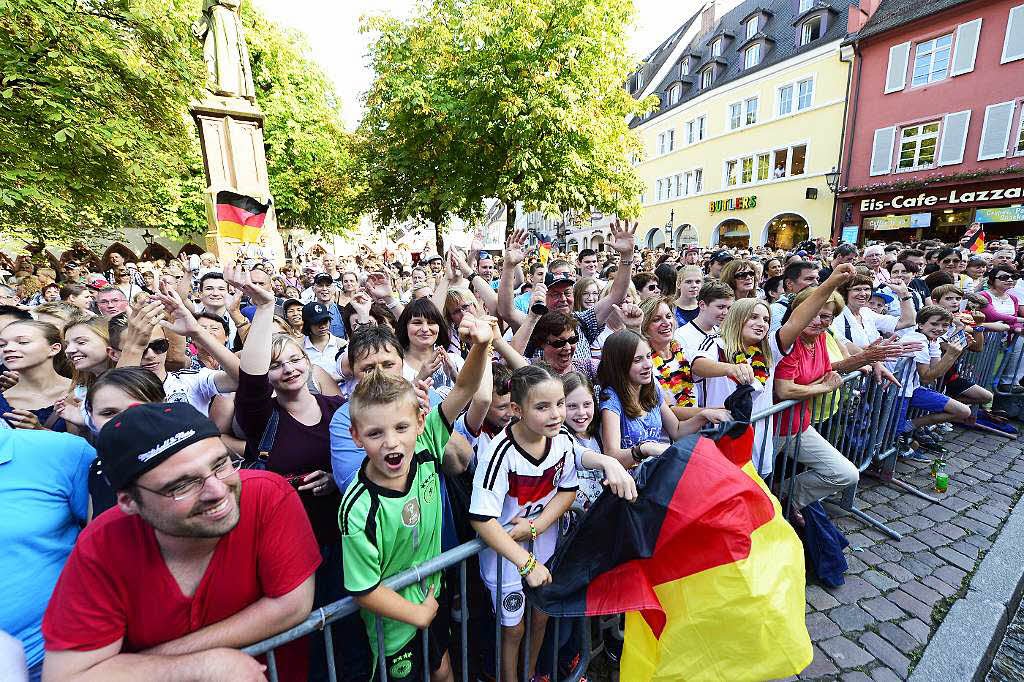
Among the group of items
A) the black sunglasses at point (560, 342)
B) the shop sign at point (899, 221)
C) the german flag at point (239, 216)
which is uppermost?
the shop sign at point (899, 221)

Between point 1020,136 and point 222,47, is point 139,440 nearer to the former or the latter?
point 222,47

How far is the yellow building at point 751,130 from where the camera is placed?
22.7m

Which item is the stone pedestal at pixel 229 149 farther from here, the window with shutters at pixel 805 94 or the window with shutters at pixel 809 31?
the window with shutters at pixel 809 31

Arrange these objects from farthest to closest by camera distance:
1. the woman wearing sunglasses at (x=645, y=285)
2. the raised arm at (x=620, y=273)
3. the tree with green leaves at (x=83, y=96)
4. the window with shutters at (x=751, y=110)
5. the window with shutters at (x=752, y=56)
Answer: the window with shutters at (x=752, y=56) < the window with shutters at (x=751, y=110) < the tree with green leaves at (x=83, y=96) < the woman wearing sunglasses at (x=645, y=285) < the raised arm at (x=620, y=273)

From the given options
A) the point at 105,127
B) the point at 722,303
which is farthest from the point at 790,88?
the point at 105,127

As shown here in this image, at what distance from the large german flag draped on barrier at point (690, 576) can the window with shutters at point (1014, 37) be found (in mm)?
26003

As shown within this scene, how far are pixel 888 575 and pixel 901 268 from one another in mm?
5476

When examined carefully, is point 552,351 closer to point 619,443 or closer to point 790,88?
point 619,443

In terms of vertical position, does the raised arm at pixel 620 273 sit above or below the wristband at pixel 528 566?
above

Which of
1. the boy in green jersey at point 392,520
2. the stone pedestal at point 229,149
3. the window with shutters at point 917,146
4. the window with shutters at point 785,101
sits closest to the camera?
the boy in green jersey at point 392,520

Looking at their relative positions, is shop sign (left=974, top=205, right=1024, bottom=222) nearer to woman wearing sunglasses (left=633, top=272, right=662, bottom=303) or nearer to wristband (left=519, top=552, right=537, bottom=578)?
woman wearing sunglasses (left=633, top=272, right=662, bottom=303)

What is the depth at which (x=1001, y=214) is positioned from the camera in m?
17.3

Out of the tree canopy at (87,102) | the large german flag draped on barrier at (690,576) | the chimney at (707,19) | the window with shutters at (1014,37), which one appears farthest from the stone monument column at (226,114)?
the chimney at (707,19)

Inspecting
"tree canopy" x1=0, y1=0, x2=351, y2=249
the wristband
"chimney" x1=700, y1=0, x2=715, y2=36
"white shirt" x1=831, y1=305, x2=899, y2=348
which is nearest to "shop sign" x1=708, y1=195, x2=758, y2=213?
"chimney" x1=700, y1=0, x2=715, y2=36
